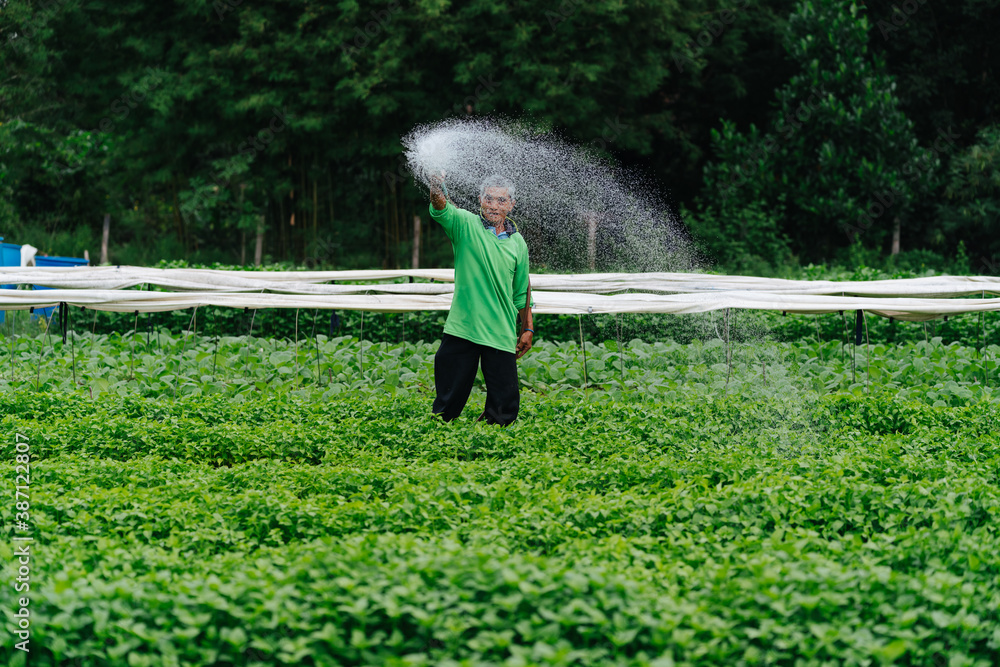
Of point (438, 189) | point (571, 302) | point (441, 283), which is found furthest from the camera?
point (441, 283)

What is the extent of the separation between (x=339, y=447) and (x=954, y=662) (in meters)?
3.61

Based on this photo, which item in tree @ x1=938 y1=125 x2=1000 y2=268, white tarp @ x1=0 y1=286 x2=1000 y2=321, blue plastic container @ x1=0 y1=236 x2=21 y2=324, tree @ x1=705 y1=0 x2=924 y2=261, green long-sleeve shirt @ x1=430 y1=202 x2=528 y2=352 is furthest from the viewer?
tree @ x1=705 y1=0 x2=924 y2=261

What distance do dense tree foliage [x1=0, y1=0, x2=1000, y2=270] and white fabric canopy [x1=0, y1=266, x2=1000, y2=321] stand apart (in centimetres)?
854

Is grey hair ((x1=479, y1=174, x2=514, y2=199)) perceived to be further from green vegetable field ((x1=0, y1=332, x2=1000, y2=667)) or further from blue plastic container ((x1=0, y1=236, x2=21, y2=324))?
blue plastic container ((x1=0, y1=236, x2=21, y2=324))

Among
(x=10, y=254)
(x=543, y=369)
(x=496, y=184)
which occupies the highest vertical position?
(x=496, y=184)

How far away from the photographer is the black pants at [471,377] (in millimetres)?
5895

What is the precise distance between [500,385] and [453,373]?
29 centimetres

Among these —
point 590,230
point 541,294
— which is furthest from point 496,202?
point 590,230

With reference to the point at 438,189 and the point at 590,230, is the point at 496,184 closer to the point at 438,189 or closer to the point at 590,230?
the point at 438,189

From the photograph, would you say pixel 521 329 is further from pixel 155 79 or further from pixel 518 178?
pixel 155 79

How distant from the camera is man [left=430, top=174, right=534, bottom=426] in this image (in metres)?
→ 5.84

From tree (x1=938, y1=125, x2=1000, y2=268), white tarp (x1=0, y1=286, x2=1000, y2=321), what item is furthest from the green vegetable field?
tree (x1=938, y1=125, x2=1000, y2=268)

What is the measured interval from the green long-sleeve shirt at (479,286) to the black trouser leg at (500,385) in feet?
0.25

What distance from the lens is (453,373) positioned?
596 centimetres
